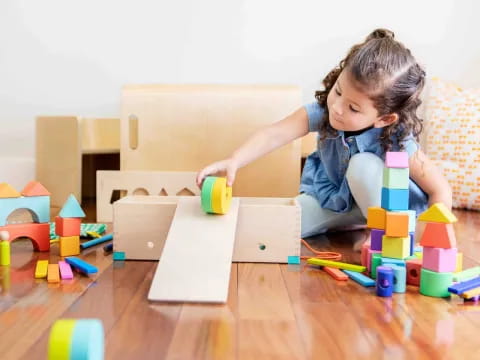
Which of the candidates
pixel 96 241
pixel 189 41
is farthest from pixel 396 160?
pixel 189 41

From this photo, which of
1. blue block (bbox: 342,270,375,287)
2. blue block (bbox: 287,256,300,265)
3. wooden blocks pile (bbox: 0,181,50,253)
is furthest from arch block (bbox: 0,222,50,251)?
blue block (bbox: 342,270,375,287)

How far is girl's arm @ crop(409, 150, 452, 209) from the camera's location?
4.21 feet

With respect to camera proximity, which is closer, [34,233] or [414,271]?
[414,271]

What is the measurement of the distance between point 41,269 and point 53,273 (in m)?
0.04

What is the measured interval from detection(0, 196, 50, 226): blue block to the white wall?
107cm

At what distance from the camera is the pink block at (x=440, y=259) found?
2.99 feet

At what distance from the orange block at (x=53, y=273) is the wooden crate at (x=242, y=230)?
5.6 inches

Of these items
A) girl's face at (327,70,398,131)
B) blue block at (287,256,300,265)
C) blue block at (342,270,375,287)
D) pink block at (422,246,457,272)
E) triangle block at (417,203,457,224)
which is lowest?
blue block at (342,270,375,287)

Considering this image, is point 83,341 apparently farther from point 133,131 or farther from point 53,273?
point 133,131

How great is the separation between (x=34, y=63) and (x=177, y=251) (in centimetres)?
151

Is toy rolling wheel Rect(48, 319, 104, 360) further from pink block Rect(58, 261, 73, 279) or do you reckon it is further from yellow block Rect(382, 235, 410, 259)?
yellow block Rect(382, 235, 410, 259)

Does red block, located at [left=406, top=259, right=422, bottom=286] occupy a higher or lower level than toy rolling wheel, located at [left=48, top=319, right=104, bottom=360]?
lower

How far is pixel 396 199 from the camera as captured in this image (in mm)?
1012

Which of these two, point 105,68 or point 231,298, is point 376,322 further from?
point 105,68
